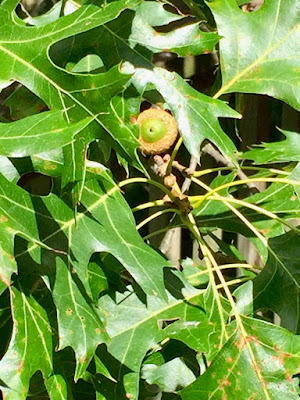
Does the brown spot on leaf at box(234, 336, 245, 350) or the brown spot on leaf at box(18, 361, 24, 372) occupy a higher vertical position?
the brown spot on leaf at box(18, 361, 24, 372)

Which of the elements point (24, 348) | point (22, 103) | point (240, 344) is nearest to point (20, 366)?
point (24, 348)

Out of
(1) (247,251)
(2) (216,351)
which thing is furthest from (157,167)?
(1) (247,251)

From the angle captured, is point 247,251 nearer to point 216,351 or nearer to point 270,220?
point 270,220

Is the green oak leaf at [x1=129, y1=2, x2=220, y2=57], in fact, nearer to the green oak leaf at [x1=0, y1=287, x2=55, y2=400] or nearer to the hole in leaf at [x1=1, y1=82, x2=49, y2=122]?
the hole in leaf at [x1=1, y1=82, x2=49, y2=122]

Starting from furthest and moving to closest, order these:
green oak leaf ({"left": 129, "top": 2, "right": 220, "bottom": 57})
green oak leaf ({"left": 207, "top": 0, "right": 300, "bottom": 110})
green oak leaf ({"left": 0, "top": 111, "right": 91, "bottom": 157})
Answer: green oak leaf ({"left": 207, "top": 0, "right": 300, "bottom": 110}) → green oak leaf ({"left": 129, "top": 2, "right": 220, "bottom": 57}) → green oak leaf ({"left": 0, "top": 111, "right": 91, "bottom": 157})

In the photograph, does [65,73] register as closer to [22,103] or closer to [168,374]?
[22,103]

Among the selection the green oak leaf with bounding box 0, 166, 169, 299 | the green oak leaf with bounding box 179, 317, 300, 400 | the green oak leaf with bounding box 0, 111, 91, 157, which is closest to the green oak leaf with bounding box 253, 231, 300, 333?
the green oak leaf with bounding box 179, 317, 300, 400

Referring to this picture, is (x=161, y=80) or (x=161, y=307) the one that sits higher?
(x=161, y=80)
